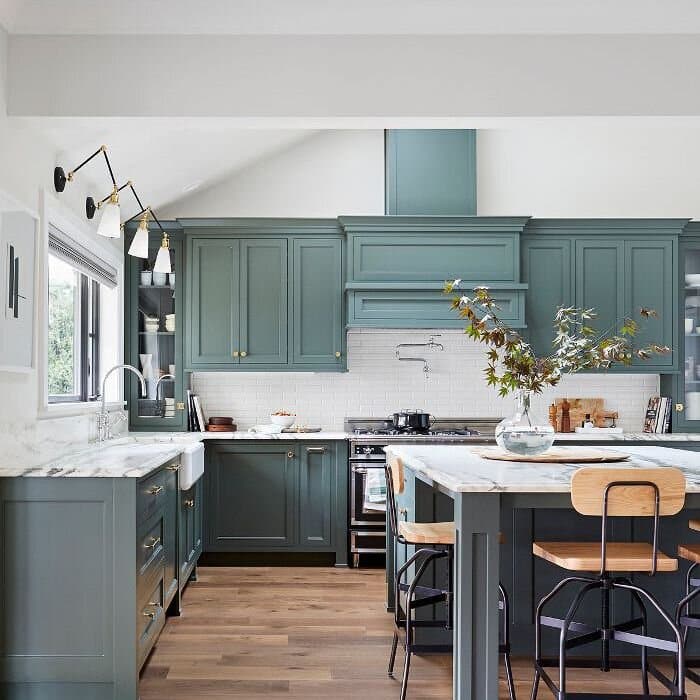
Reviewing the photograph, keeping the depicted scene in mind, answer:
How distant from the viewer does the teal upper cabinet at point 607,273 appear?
605 cm

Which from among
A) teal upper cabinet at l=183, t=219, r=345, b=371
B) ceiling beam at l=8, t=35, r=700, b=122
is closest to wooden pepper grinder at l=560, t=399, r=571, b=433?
teal upper cabinet at l=183, t=219, r=345, b=371

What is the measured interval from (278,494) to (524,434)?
8.42ft

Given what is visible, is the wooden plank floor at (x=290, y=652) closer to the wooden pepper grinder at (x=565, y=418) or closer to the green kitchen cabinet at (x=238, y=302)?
the green kitchen cabinet at (x=238, y=302)

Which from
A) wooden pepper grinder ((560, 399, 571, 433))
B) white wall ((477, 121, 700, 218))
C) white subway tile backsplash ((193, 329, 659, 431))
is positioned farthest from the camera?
white wall ((477, 121, 700, 218))

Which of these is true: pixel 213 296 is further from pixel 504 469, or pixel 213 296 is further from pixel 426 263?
pixel 504 469

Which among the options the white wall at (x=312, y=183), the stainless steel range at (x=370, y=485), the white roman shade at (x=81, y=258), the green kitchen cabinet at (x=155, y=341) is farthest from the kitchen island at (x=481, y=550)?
the white wall at (x=312, y=183)

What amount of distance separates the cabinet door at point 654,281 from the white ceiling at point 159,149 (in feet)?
8.55

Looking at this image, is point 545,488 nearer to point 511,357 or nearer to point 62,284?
point 511,357

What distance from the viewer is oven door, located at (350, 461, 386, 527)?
5633 millimetres

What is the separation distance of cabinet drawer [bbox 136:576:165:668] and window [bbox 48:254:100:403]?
4.75ft

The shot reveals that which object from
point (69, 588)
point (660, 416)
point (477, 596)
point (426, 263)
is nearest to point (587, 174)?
point (426, 263)

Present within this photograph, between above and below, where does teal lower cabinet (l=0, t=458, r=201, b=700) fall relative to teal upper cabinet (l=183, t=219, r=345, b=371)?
below

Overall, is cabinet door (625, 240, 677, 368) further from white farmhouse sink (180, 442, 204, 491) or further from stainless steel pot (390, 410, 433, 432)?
→ white farmhouse sink (180, 442, 204, 491)

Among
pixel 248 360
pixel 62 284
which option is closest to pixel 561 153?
pixel 248 360
